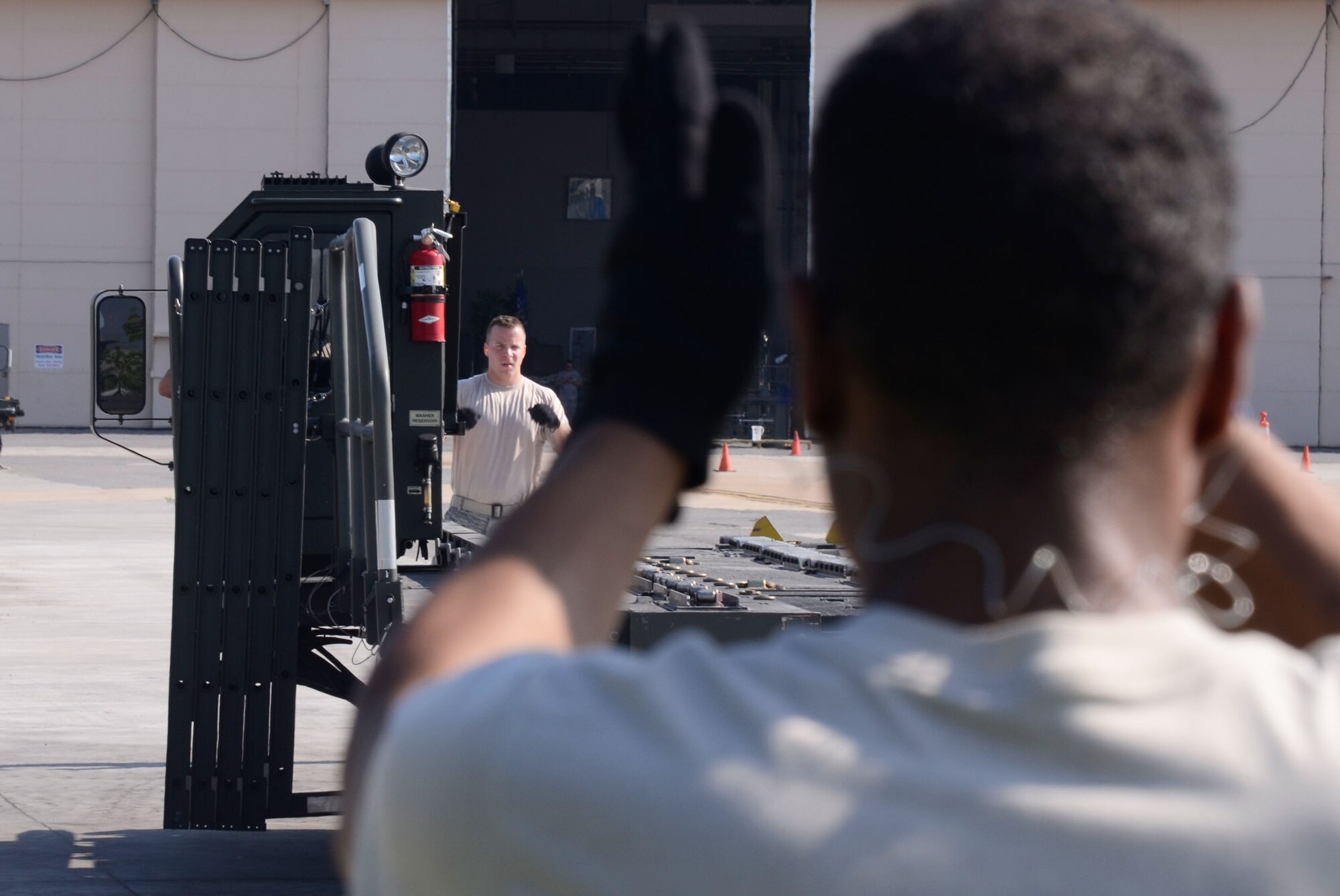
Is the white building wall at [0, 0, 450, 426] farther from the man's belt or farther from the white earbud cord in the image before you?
the white earbud cord

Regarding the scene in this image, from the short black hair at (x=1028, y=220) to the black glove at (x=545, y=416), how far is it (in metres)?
7.05

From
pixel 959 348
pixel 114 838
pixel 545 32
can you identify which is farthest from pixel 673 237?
pixel 545 32

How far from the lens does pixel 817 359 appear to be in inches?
46.9

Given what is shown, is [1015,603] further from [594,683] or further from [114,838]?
[114,838]

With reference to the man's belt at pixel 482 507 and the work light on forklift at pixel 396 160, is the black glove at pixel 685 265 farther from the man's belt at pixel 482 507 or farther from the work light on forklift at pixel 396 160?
the man's belt at pixel 482 507

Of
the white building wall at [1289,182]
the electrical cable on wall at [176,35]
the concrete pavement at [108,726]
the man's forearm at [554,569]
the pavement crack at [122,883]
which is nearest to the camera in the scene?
the man's forearm at [554,569]

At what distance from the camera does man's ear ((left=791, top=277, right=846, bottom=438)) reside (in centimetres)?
117

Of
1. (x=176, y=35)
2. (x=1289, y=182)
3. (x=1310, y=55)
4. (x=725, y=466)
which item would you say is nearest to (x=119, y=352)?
(x=725, y=466)

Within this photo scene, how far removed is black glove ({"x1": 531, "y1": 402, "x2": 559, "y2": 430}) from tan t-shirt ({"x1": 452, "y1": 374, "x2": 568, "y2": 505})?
0.12 ft

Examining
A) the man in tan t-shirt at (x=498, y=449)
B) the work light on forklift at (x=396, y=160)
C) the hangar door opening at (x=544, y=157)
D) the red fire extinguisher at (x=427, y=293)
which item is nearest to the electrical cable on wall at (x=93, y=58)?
the hangar door opening at (x=544, y=157)

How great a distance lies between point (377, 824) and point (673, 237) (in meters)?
0.47

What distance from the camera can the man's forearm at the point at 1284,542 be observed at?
55.3 inches

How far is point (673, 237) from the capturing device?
3.80 ft

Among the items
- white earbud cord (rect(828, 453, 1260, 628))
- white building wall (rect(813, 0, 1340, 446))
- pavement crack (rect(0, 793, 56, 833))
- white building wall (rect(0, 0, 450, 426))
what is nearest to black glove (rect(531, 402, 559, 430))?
pavement crack (rect(0, 793, 56, 833))
